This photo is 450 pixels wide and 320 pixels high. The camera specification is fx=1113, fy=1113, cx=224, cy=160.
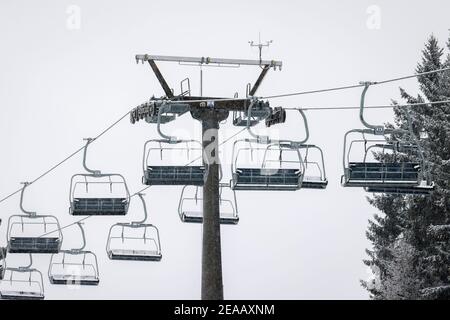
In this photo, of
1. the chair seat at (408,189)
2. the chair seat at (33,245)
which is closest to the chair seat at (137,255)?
the chair seat at (33,245)

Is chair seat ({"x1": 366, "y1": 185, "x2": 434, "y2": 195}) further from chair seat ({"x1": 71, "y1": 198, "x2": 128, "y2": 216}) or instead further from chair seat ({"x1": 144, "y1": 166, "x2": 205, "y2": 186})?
chair seat ({"x1": 71, "y1": 198, "x2": 128, "y2": 216})

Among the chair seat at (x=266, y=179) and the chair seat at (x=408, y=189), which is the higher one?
the chair seat at (x=266, y=179)

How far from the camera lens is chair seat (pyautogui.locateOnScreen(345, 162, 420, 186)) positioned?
1797 cm

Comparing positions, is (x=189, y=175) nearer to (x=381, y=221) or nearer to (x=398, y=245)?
(x=398, y=245)

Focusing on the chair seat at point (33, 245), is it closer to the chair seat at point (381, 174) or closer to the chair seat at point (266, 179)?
the chair seat at point (266, 179)

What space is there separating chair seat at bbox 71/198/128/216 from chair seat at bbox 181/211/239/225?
3260 millimetres

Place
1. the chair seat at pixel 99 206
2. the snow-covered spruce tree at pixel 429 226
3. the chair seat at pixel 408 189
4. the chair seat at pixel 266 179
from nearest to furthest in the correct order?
the chair seat at pixel 408 189, the chair seat at pixel 266 179, the chair seat at pixel 99 206, the snow-covered spruce tree at pixel 429 226

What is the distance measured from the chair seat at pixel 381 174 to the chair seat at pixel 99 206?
5.52 meters

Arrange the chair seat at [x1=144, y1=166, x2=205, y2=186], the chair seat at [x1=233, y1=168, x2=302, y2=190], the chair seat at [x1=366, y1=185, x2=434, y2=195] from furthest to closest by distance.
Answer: the chair seat at [x1=144, y1=166, x2=205, y2=186], the chair seat at [x1=233, y1=168, x2=302, y2=190], the chair seat at [x1=366, y1=185, x2=434, y2=195]

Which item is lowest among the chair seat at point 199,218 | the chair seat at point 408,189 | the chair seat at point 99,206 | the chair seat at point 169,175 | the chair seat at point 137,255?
the chair seat at point 137,255

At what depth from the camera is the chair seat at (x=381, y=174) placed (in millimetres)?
17969

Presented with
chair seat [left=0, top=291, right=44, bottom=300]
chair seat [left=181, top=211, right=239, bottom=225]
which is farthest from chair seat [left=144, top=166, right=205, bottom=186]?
chair seat [left=0, top=291, right=44, bottom=300]

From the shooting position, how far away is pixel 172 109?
2466 centimetres
